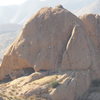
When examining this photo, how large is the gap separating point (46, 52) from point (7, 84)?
8.10m

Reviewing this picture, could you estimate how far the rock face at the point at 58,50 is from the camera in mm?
55812

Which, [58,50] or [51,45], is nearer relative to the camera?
[58,50]

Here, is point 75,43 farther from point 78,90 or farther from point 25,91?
point 25,91

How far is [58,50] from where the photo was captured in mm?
57375

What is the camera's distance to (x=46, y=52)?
57.2m

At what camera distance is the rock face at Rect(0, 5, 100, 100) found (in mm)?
55812

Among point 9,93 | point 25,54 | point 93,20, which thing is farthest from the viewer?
point 93,20

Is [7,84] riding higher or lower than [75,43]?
lower

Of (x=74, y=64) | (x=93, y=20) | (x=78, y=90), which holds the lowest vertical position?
(x=78, y=90)

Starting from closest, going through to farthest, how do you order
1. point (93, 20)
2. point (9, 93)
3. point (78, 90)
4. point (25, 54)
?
point (9, 93) < point (78, 90) < point (25, 54) < point (93, 20)

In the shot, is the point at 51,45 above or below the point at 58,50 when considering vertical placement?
above

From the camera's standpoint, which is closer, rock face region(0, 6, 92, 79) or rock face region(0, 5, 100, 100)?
rock face region(0, 5, 100, 100)

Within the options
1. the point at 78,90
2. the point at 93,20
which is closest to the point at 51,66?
the point at 78,90

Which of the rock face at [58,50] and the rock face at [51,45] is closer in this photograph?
the rock face at [58,50]
